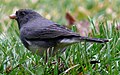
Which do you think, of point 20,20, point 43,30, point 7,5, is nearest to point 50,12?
point 7,5

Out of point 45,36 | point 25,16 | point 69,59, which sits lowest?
point 69,59

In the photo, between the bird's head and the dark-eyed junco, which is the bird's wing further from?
the bird's head

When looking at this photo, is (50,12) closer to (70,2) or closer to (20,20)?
(70,2)

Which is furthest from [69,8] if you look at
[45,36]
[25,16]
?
[45,36]

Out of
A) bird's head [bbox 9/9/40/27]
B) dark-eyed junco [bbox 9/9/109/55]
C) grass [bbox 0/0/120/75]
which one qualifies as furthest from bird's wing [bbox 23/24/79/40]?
bird's head [bbox 9/9/40/27]

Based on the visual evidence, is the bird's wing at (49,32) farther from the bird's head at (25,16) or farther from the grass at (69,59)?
the bird's head at (25,16)

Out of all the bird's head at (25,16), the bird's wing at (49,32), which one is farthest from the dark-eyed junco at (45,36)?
the bird's head at (25,16)

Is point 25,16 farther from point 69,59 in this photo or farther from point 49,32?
point 69,59
